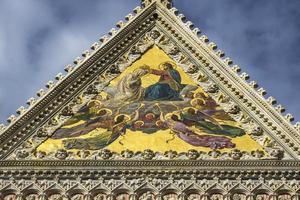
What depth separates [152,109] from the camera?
49.2 feet

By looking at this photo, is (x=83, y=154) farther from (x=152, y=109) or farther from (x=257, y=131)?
(x=257, y=131)

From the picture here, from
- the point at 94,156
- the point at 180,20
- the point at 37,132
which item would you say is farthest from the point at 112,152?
the point at 180,20

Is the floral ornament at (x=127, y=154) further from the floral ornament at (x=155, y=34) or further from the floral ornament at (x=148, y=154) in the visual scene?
the floral ornament at (x=155, y=34)

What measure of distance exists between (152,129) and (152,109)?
0.40 meters

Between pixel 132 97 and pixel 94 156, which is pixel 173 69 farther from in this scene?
pixel 94 156

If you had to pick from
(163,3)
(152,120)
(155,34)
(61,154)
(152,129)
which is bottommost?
(61,154)

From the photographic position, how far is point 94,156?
14.3 m

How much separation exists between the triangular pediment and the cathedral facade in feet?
0.05

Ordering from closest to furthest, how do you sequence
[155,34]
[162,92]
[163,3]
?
1. [162,92]
2. [155,34]
3. [163,3]

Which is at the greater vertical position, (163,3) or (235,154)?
(163,3)

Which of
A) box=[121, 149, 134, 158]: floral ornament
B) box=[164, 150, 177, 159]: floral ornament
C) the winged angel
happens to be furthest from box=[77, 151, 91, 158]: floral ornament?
box=[164, 150, 177, 159]: floral ornament

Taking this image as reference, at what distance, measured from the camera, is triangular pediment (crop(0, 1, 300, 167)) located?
14.4 meters

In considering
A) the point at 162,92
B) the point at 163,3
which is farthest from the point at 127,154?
the point at 163,3

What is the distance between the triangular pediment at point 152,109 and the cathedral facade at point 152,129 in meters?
0.01
